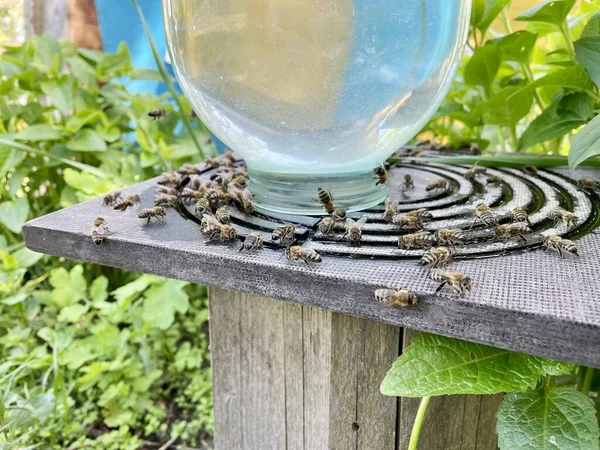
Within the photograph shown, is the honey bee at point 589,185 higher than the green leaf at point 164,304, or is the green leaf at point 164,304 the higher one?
the honey bee at point 589,185

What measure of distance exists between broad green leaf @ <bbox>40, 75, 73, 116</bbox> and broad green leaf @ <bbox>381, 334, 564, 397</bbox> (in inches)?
70.2

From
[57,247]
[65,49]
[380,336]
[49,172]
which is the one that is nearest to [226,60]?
[57,247]

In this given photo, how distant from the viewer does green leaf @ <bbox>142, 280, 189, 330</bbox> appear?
63.8 inches

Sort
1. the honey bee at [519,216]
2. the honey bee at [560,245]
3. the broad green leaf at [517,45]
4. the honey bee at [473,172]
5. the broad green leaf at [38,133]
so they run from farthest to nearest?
1. the broad green leaf at [38,133]
2. the broad green leaf at [517,45]
3. the honey bee at [473,172]
4. the honey bee at [519,216]
5. the honey bee at [560,245]

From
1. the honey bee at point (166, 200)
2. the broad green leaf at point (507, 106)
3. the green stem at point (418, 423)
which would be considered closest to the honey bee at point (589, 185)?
the broad green leaf at point (507, 106)

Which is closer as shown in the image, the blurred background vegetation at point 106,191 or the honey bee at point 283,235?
the honey bee at point 283,235

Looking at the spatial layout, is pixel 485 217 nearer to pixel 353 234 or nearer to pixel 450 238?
pixel 450 238

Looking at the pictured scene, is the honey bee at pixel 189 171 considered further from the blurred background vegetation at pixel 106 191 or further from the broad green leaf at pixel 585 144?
the broad green leaf at pixel 585 144

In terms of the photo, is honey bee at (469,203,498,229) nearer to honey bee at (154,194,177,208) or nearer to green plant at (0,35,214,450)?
honey bee at (154,194,177,208)

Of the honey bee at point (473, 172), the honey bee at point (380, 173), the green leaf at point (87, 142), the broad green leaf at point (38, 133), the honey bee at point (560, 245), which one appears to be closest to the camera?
the honey bee at point (560, 245)

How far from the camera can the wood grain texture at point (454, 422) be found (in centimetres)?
96

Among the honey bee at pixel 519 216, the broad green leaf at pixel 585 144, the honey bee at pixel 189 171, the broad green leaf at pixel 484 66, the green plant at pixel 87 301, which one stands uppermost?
the broad green leaf at pixel 484 66

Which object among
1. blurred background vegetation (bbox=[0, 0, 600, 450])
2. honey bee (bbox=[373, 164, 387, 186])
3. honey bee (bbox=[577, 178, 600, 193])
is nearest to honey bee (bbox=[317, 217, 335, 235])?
honey bee (bbox=[373, 164, 387, 186])

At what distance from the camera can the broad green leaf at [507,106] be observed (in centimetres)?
137
